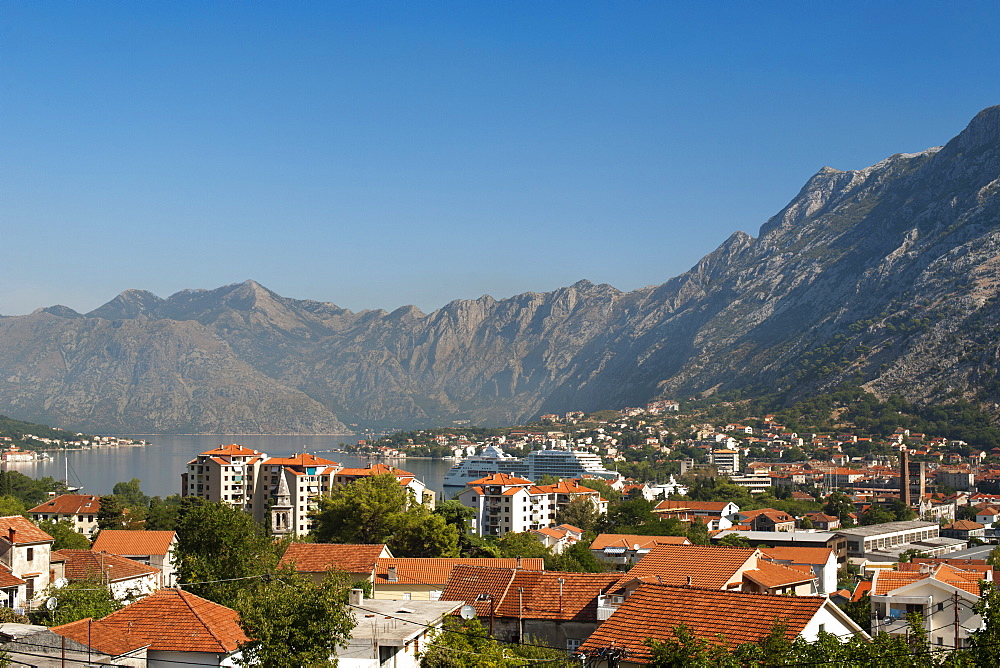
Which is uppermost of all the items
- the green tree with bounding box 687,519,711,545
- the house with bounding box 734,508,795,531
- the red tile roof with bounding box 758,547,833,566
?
the red tile roof with bounding box 758,547,833,566

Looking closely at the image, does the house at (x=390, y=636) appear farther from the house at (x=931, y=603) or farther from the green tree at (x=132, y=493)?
the green tree at (x=132, y=493)

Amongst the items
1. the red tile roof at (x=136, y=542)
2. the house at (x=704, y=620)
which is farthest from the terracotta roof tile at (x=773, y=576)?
the red tile roof at (x=136, y=542)

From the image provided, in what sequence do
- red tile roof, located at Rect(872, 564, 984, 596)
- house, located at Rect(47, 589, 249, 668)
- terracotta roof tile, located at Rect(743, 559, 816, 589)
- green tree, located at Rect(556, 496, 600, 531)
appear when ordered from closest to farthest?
house, located at Rect(47, 589, 249, 668), terracotta roof tile, located at Rect(743, 559, 816, 589), red tile roof, located at Rect(872, 564, 984, 596), green tree, located at Rect(556, 496, 600, 531)

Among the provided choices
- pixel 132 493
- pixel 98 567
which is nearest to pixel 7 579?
pixel 98 567

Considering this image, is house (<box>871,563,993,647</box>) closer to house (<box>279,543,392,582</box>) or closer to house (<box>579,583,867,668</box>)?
house (<box>579,583,867,668</box>)

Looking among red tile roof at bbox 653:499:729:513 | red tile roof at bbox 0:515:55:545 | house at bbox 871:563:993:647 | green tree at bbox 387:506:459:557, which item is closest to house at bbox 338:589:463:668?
house at bbox 871:563:993:647

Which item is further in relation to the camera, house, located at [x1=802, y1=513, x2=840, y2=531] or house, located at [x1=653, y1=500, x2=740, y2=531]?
house, located at [x1=802, y1=513, x2=840, y2=531]

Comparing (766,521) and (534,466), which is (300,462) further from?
(534,466)
